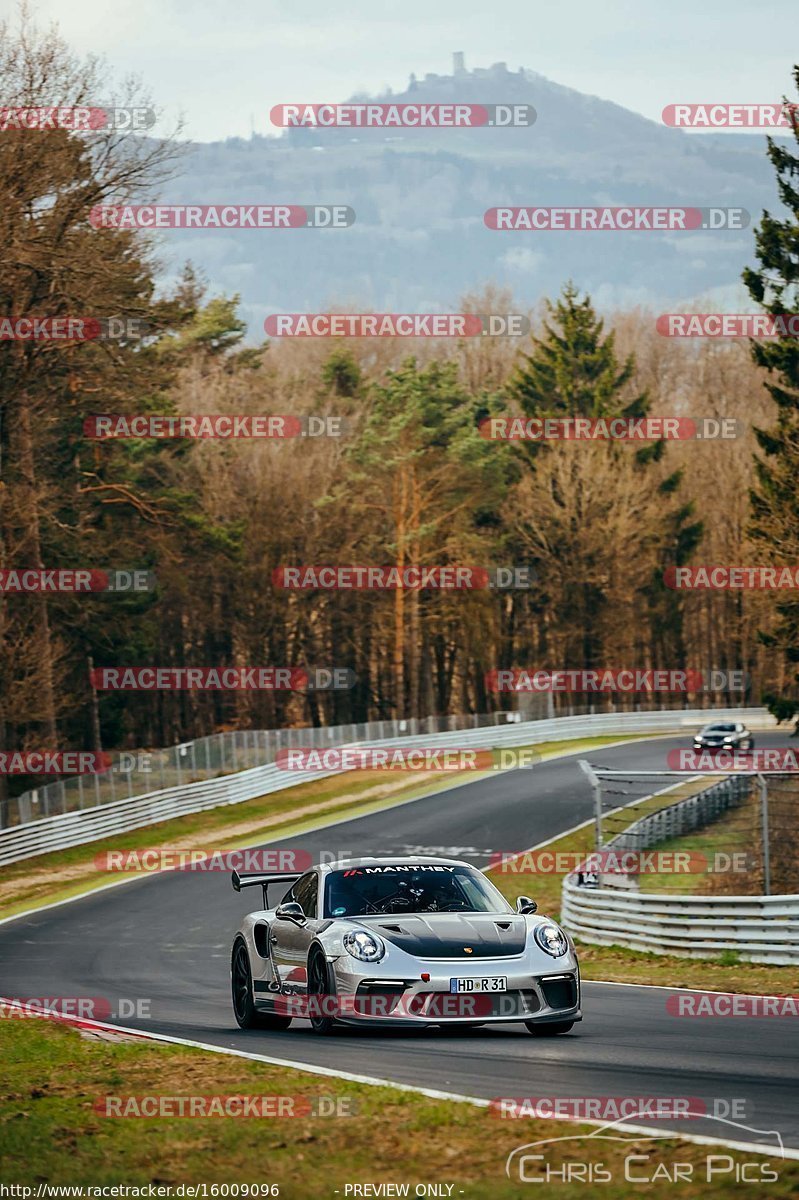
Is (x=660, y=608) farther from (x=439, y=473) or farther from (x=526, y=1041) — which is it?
(x=526, y=1041)

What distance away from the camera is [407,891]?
42.2 feet

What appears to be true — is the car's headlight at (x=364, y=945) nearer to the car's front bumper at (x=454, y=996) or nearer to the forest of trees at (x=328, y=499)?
the car's front bumper at (x=454, y=996)

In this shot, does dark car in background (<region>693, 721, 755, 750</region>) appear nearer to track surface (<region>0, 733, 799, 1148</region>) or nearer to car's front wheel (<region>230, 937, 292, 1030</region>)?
track surface (<region>0, 733, 799, 1148</region>)

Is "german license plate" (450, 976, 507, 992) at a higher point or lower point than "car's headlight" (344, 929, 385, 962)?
lower

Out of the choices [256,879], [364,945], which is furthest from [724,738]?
[364,945]

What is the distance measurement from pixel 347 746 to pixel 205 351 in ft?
112

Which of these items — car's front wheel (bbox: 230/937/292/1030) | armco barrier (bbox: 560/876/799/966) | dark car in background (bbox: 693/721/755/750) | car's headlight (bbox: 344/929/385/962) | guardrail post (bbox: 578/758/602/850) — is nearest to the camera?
car's headlight (bbox: 344/929/385/962)

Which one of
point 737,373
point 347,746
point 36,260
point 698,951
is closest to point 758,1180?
point 698,951

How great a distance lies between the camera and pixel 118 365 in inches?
1718

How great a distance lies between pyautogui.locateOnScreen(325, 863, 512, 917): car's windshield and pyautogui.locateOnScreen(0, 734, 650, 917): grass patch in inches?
875

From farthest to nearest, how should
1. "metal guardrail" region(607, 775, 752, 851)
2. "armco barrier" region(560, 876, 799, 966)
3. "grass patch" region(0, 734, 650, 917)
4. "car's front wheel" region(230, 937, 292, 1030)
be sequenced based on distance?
"grass patch" region(0, 734, 650, 917)
"metal guardrail" region(607, 775, 752, 851)
"armco barrier" region(560, 876, 799, 966)
"car's front wheel" region(230, 937, 292, 1030)

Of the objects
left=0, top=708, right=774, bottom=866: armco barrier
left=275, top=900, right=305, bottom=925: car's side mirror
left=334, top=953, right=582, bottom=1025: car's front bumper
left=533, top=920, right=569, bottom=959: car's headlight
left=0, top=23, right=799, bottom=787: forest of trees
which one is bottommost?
left=0, top=708, right=774, bottom=866: armco barrier

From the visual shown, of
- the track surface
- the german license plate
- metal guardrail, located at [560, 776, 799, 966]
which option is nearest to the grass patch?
the track surface

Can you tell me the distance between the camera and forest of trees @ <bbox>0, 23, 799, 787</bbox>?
4134cm
